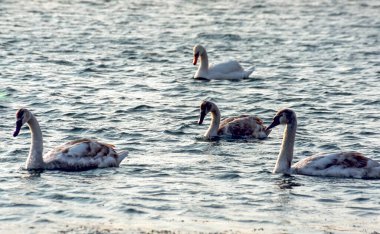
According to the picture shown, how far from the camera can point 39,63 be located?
3525cm

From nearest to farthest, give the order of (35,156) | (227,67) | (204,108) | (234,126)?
(35,156) → (234,126) → (204,108) → (227,67)

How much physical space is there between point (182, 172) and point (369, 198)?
3.37m

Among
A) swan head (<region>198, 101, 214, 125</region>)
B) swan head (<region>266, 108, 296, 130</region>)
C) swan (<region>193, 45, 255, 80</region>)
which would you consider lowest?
swan (<region>193, 45, 255, 80</region>)

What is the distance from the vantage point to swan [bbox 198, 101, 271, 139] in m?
24.2

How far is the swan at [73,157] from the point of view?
2080cm

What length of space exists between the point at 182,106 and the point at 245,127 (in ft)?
14.5

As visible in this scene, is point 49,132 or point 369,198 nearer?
point 369,198

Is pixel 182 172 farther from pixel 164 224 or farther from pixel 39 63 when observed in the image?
pixel 39 63

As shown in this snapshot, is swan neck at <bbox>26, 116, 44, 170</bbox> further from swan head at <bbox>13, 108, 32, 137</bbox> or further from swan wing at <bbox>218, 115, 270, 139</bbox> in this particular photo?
swan wing at <bbox>218, 115, 270, 139</bbox>

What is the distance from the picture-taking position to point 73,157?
20875 millimetres

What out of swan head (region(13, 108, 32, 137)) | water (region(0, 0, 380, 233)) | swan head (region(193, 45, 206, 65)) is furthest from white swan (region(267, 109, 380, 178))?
swan head (region(193, 45, 206, 65))

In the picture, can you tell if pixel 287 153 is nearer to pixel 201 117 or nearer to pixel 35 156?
pixel 35 156

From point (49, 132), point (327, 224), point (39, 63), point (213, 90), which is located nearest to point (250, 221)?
point (327, 224)

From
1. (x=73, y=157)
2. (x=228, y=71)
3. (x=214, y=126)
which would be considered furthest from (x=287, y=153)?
(x=228, y=71)
